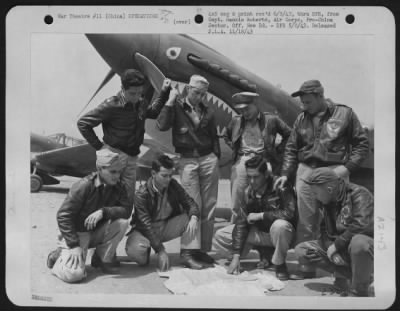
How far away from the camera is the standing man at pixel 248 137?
13.6ft

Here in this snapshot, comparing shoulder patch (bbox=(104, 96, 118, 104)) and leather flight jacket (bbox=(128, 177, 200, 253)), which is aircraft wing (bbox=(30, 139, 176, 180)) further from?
shoulder patch (bbox=(104, 96, 118, 104))

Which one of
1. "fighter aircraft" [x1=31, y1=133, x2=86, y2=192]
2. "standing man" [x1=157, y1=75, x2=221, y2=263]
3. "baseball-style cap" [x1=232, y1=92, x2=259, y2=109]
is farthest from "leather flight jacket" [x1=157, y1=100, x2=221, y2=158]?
"fighter aircraft" [x1=31, y1=133, x2=86, y2=192]

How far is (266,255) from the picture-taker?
4141 mm

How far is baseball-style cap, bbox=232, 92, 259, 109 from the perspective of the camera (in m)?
4.16

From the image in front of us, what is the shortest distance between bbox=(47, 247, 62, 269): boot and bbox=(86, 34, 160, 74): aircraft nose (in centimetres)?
148

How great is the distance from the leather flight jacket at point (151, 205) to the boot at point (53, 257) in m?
0.62

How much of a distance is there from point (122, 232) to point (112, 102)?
3.32ft

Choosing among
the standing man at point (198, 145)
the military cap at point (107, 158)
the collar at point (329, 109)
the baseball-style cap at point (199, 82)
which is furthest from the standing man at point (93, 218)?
the collar at point (329, 109)

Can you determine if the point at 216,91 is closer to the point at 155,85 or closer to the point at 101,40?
the point at 155,85

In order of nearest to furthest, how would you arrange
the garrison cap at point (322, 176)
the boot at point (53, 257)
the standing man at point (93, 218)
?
the garrison cap at point (322, 176), the standing man at point (93, 218), the boot at point (53, 257)

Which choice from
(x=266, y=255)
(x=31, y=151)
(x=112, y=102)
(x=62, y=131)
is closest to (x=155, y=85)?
(x=112, y=102)

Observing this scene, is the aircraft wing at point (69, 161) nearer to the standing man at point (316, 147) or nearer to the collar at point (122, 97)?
the collar at point (122, 97)

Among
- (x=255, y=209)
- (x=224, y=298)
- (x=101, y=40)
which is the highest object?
(x=101, y=40)

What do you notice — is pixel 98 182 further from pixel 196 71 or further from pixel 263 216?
pixel 263 216
